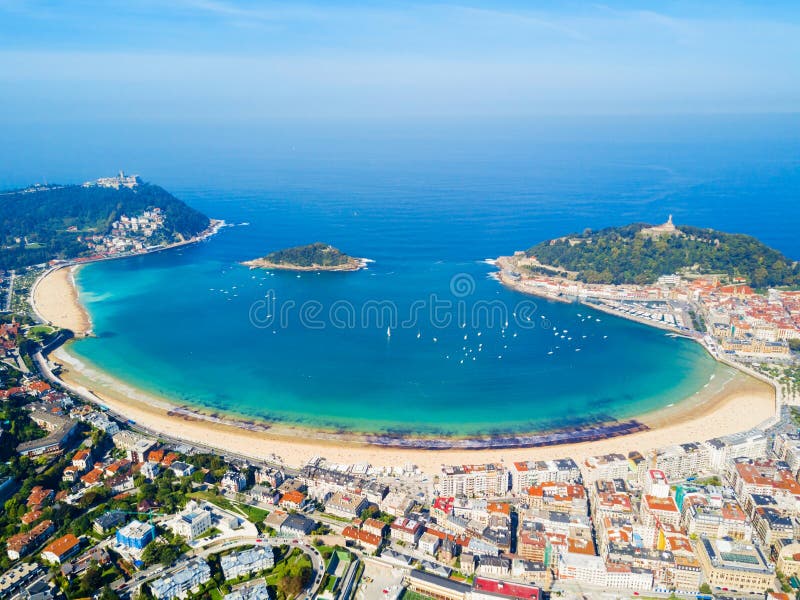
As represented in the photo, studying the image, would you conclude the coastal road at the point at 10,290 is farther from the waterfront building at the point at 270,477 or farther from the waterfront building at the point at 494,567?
the waterfront building at the point at 494,567

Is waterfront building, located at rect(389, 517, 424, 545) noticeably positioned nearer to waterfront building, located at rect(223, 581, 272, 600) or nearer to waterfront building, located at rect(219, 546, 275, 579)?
waterfront building, located at rect(219, 546, 275, 579)

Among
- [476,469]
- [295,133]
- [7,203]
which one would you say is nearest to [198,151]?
[295,133]

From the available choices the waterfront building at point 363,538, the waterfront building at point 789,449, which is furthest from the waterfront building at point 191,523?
the waterfront building at point 789,449

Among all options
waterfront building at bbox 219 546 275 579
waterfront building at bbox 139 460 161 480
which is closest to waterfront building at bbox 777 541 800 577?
waterfront building at bbox 219 546 275 579

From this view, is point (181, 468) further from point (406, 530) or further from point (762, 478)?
point (762, 478)

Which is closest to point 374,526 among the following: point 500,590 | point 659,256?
point 500,590

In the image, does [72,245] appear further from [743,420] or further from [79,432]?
[743,420]
